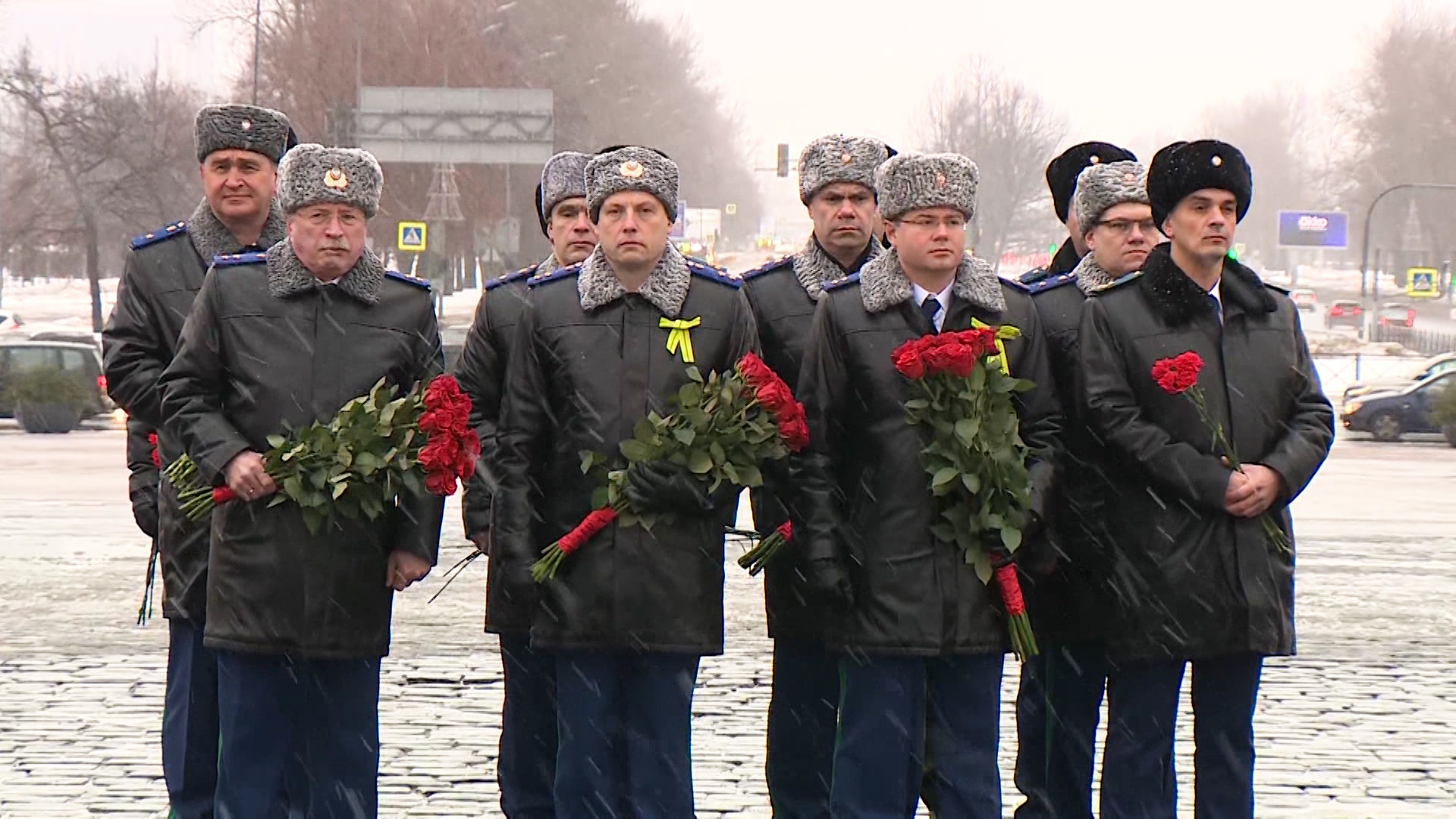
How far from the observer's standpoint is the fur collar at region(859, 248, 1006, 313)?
550cm

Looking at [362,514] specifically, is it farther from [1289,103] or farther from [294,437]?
[1289,103]

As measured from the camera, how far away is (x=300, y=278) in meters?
5.48

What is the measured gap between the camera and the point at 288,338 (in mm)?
5461

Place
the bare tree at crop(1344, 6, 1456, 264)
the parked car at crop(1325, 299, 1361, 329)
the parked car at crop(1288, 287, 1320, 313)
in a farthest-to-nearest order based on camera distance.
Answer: the bare tree at crop(1344, 6, 1456, 264), the parked car at crop(1288, 287, 1320, 313), the parked car at crop(1325, 299, 1361, 329)

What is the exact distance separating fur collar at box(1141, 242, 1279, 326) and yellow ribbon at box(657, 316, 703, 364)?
1.30m

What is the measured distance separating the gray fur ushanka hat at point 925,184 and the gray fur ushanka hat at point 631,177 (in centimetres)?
60

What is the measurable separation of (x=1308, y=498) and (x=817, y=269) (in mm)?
14384

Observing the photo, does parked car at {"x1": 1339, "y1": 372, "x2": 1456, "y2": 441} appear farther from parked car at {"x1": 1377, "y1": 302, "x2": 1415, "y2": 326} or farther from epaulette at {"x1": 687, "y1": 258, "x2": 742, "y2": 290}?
parked car at {"x1": 1377, "y1": 302, "x2": 1415, "y2": 326}

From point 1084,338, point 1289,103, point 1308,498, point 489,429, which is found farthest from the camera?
point 1289,103

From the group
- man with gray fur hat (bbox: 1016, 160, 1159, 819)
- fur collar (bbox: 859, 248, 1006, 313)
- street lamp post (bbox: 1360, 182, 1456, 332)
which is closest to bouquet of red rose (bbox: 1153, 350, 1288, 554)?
man with gray fur hat (bbox: 1016, 160, 1159, 819)

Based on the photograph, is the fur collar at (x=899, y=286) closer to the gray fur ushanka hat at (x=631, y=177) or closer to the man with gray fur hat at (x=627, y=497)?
the man with gray fur hat at (x=627, y=497)

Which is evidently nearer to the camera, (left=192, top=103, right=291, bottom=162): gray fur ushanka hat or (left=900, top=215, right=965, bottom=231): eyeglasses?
(left=900, top=215, right=965, bottom=231): eyeglasses

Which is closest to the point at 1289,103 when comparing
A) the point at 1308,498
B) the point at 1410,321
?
the point at 1410,321

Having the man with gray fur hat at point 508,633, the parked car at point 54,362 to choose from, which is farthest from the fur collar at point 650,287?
the parked car at point 54,362
